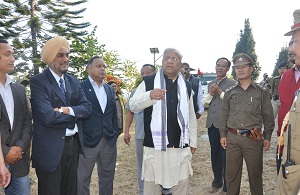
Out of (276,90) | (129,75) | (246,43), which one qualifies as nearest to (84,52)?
(129,75)

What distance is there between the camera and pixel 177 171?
2844 mm

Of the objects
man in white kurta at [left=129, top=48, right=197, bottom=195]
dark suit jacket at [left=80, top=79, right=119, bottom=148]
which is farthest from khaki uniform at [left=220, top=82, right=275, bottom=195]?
dark suit jacket at [left=80, top=79, right=119, bottom=148]

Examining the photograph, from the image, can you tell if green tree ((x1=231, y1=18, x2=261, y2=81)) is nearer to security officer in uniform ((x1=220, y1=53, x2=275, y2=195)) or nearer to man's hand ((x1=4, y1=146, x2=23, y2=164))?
security officer in uniform ((x1=220, y1=53, x2=275, y2=195))

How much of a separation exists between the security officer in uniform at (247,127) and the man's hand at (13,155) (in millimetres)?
2555

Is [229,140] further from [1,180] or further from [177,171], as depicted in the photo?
[1,180]

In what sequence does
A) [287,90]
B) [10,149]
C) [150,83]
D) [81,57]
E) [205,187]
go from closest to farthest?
1. [10,149]
2. [150,83]
3. [287,90]
4. [205,187]
5. [81,57]

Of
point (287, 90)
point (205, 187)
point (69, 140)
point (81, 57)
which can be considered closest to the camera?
point (69, 140)

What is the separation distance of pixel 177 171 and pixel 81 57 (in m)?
17.5

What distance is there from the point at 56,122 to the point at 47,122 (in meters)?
0.08

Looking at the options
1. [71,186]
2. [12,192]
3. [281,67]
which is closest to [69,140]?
[71,186]

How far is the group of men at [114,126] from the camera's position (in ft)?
8.05

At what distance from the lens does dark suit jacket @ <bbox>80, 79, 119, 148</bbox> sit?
329 centimetres

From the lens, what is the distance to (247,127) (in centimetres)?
341

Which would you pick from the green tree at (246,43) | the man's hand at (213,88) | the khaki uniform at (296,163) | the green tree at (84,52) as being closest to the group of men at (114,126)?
the khaki uniform at (296,163)
